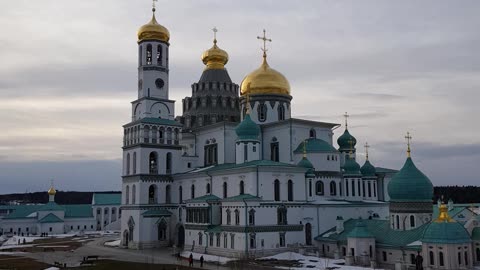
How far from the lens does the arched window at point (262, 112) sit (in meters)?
49.8

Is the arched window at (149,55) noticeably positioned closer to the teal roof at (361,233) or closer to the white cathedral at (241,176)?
the white cathedral at (241,176)

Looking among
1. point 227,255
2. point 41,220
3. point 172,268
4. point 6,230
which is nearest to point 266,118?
point 227,255

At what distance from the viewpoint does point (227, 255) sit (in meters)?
38.4

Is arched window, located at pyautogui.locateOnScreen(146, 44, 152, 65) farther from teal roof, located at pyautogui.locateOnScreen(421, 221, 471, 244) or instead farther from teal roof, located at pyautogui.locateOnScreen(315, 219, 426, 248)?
teal roof, located at pyautogui.locateOnScreen(421, 221, 471, 244)

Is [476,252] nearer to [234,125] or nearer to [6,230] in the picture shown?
[234,125]

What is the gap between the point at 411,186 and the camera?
3447 centimetres

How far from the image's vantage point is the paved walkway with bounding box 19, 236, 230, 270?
3636 cm

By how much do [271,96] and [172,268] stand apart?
22.3 metres

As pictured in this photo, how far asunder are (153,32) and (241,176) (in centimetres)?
1807

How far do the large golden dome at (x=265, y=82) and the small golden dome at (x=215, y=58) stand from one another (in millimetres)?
10253

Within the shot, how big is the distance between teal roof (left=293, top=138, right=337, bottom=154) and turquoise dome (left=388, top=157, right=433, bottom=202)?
1016 cm

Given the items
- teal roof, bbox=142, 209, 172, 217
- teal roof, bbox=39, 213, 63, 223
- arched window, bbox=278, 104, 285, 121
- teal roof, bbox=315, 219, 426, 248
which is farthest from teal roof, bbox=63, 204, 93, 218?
teal roof, bbox=315, 219, 426, 248

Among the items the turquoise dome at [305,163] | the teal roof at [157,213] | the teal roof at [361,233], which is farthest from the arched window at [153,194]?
the teal roof at [361,233]

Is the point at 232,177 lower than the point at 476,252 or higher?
higher
